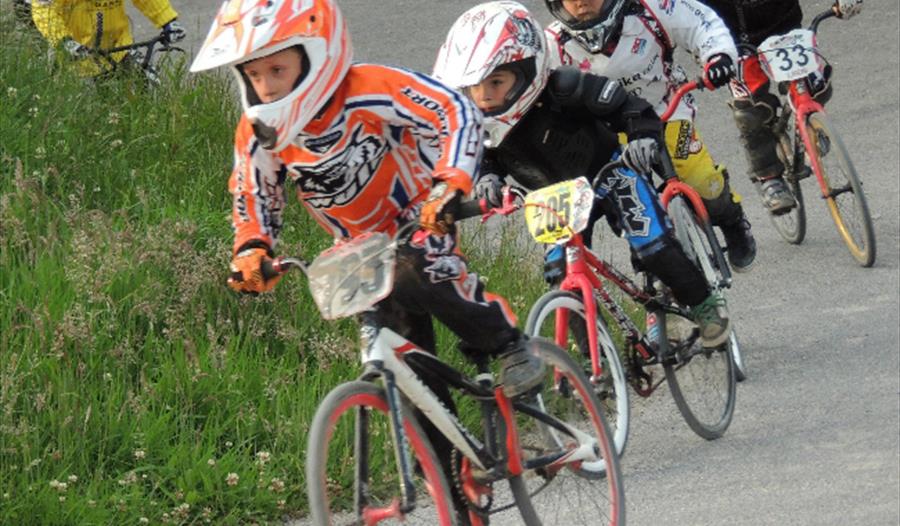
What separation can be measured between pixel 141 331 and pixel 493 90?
1.71m

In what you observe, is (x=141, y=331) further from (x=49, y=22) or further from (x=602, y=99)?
(x=49, y=22)

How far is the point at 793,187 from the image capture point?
9.42 m

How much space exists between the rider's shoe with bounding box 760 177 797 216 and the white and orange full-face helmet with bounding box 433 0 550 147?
9.87ft

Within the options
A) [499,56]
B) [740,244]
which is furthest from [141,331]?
[740,244]

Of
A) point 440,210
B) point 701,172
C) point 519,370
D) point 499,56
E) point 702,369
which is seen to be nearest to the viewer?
point 440,210

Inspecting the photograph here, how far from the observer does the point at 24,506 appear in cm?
603

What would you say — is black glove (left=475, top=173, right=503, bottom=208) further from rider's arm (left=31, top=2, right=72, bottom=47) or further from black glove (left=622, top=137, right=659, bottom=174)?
rider's arm (left=31, top=2, right=72, bottom=47)

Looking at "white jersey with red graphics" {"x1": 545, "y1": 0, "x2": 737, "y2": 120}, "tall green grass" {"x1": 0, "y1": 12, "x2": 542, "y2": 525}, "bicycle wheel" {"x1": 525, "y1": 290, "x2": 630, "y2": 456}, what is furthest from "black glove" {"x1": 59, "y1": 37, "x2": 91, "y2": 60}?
"bicycle wheel" {"x1": 525, "y1": 290, "x2": 630, "y2": 456}

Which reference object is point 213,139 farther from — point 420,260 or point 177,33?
point 420,260

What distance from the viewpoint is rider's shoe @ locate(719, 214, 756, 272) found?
8.20m

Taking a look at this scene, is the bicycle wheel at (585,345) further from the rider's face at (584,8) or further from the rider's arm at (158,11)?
the rider's arm at (158,11)

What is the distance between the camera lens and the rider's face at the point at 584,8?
729 cm

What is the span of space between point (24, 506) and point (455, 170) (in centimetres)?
203

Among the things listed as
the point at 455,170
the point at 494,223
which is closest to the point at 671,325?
the point at 455,170
